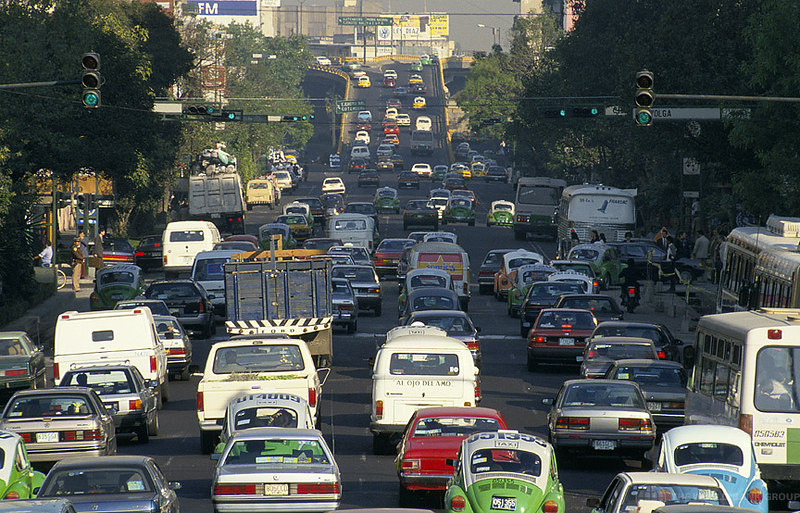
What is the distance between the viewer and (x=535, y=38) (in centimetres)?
13775

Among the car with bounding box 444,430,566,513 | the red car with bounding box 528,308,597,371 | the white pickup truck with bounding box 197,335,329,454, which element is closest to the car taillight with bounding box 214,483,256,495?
the car with bounding box 444,430,566,513

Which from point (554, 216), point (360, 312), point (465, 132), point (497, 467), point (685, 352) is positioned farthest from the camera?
point (465, 132)

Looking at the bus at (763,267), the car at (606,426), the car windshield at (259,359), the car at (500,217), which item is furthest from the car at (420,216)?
the car at (606,426)

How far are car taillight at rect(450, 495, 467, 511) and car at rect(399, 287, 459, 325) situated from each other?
21259 millimetres

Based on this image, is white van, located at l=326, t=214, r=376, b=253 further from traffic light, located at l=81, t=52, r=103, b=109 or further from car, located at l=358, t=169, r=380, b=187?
car, located at l=358, t=169, r=380, b=187

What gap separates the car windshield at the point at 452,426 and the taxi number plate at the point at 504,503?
3.35 meters

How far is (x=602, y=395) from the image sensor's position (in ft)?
71.8

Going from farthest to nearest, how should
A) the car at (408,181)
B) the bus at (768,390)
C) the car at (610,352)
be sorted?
the car at (408,181)
the car at (610,352)
the bus at (768,390)

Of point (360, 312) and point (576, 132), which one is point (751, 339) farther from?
point (576, 132)

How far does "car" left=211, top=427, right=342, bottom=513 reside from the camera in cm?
1584

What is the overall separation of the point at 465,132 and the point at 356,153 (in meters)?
47.8

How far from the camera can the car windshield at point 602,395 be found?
2177 cm

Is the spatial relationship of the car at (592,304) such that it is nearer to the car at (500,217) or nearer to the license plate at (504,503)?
the license plate at (504,503)

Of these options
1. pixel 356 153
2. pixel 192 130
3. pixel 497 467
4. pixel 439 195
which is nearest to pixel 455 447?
pixel 497 467
